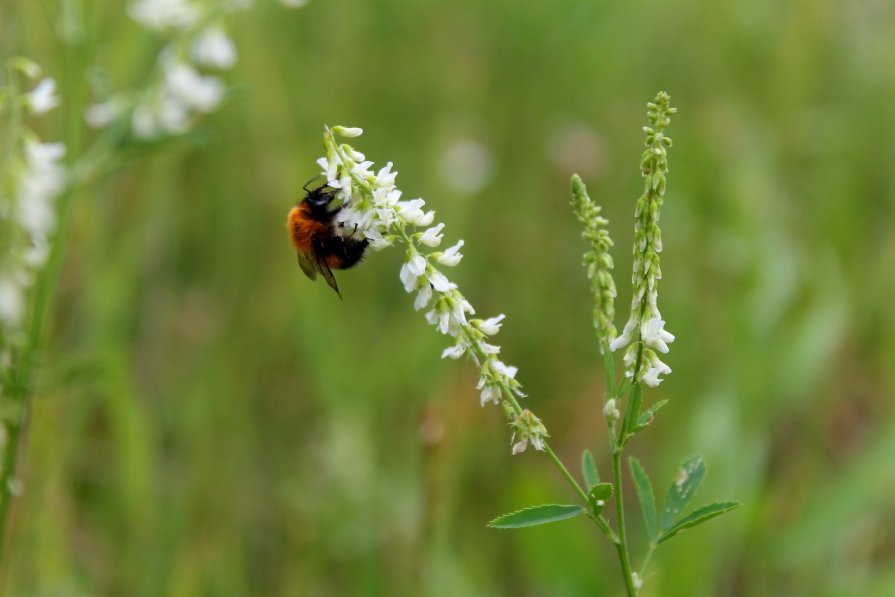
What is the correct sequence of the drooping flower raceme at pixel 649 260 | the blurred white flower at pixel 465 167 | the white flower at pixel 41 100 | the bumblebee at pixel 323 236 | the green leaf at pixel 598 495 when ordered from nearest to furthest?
the drooping flower raceme at pixel 649 260
the green leaf at pixel 598 495
the white flower at pixel 41 100
the bumblebee at pixel 323 236
the blurred white flower at pixel 465 167

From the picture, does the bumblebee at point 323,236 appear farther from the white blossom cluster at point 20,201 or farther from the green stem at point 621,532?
the green stem at point 621,532

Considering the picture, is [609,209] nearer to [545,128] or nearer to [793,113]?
[545,128]

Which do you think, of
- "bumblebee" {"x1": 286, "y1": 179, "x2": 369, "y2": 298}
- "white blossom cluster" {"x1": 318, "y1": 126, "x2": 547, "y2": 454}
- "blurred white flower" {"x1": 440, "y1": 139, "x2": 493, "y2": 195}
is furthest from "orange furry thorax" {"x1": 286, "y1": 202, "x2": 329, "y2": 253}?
"blurred white flower" {"x1": 440, "y1": 139, "x2": 493, "y2": 195}

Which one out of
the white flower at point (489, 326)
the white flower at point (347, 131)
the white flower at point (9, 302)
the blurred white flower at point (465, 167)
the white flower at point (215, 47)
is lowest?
the white flower at point (489, 326)

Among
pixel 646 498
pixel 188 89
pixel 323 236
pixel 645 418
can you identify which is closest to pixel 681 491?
pixel 646 498

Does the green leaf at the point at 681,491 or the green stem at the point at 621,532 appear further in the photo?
the green leaf at the point at 681,491

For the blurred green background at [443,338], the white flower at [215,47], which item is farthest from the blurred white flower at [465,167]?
the white flower at [215,47]

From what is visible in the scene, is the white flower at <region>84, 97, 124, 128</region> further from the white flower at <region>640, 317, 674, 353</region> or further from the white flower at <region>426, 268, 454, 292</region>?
the white flower at <region>640, 317, 674, 353</region>
